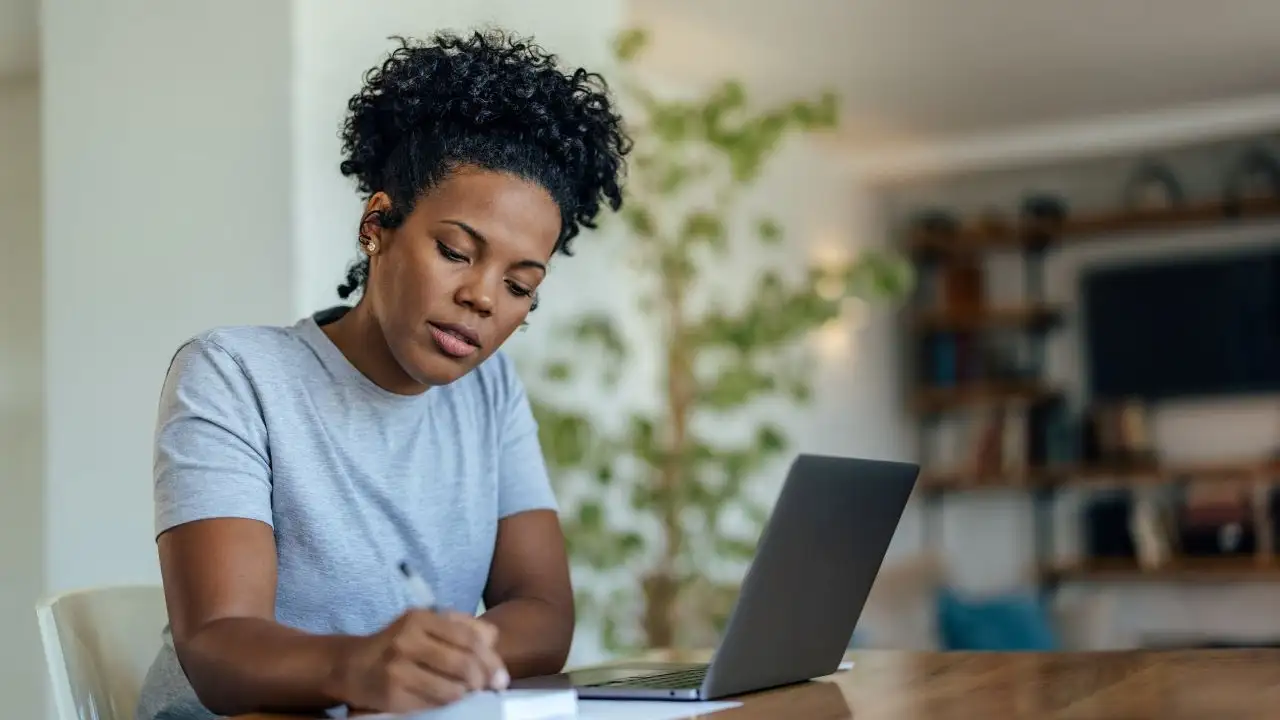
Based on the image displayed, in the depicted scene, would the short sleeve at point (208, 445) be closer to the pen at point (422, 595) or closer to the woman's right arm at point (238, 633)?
the woman's right arm at point (238, 633)

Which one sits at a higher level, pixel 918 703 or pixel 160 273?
pixel 160 273

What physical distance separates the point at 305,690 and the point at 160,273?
1.66 metres

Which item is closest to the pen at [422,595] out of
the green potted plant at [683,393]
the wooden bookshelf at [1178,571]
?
the green potted plant at [683,393]

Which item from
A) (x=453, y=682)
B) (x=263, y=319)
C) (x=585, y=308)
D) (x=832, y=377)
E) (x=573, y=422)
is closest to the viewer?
(x=453, y=682)

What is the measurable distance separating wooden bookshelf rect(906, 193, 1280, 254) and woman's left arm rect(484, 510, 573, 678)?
5.35m

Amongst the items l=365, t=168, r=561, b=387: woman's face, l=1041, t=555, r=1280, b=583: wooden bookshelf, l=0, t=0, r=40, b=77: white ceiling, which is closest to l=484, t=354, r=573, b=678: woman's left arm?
l=365, t=168, r=561, b=387: woman's face

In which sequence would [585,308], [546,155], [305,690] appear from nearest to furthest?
[305,690]
[546,155]
[585,308]

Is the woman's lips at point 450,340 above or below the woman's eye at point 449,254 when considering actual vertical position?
below

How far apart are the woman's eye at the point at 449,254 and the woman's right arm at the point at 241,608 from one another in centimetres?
23

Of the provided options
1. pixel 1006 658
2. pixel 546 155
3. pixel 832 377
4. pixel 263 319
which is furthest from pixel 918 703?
pixel 832 377

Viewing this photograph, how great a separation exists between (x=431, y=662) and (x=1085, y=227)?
610cm

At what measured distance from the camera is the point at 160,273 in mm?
2613

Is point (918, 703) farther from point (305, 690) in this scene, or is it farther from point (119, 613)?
point (119, 613)

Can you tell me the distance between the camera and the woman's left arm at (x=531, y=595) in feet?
4.88
